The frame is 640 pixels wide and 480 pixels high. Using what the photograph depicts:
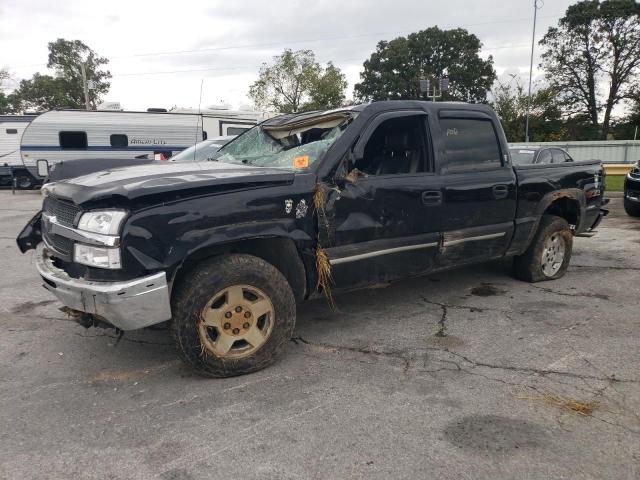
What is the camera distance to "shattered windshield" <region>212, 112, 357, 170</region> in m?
3.76

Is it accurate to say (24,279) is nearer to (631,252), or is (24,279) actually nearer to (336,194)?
(336,194)

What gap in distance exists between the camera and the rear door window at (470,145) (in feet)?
14.3

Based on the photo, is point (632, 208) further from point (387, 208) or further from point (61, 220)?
point (61, 220)

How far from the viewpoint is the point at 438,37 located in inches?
2192

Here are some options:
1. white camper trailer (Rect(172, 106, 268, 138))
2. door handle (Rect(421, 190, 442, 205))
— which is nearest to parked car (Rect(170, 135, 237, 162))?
door handle (Rect(421, 190, 442, 205))

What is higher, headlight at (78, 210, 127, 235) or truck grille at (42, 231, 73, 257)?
headlight at (78, 210, 127, 235)

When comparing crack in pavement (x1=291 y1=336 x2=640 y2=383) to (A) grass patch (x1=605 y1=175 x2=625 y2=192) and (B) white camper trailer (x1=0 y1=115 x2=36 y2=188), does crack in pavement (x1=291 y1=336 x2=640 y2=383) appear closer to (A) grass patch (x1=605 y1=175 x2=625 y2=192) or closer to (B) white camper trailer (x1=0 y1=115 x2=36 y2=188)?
(A) grass patch (x1=605 y1=175 x2=625 y2=192)

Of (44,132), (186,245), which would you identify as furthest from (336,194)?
(44,132)

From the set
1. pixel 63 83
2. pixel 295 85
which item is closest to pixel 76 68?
pixel 63 83

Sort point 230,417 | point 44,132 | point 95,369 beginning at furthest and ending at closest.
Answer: point 44,132 → point 95,369 → point 230,417

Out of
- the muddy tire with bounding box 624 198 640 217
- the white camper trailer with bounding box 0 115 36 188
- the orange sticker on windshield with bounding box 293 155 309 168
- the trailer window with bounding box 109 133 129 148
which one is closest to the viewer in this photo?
the orange sticker on windshield with bounding box 293 155 309 168

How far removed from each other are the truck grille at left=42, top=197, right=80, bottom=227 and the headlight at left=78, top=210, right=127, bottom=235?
0.47 ft

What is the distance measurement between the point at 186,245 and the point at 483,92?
59.4m

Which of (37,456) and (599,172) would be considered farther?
(599,172)
